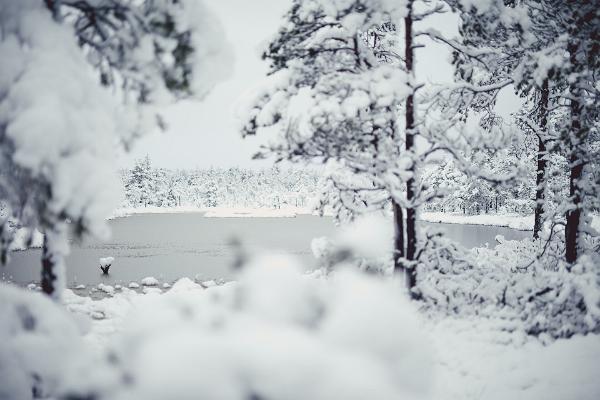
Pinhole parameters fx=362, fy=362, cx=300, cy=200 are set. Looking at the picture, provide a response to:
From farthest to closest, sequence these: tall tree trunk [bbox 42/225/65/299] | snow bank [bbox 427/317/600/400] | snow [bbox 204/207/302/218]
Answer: snow [bbox 204/207/302/218] → tall tree trunk [bbox 42/225/65/299] → snow bank [bbox 427/317/600/400]

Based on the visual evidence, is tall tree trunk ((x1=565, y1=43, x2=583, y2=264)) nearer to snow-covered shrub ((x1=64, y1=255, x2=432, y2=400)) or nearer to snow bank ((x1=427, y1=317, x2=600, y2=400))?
snow bank ((x1=427, y1=317, x2=600, y2=400))

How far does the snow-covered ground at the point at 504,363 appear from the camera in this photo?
4420 millimetres

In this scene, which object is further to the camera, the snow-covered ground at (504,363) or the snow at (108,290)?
the snow at (108,290)

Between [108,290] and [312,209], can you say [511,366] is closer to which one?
[312,209]

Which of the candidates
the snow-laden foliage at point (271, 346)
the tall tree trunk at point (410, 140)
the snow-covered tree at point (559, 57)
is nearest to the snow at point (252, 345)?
the snow-laden foliage at point (271, 346)

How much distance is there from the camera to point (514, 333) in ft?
18.5

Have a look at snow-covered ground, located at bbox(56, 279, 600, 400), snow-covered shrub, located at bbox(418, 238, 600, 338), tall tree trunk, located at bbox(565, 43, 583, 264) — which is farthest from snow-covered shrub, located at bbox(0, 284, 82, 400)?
tall tree trunk, located at bbox(565, 43, 583, 264)

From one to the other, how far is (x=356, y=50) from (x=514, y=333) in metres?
5.50

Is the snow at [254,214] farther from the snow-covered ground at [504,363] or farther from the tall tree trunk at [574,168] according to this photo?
the snow-covered ground at [504,363]

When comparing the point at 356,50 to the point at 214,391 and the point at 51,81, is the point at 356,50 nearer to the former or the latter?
the point at 51,81

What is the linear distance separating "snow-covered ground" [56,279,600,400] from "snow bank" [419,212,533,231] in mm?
46591

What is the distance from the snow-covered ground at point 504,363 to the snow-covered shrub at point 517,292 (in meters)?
0.30

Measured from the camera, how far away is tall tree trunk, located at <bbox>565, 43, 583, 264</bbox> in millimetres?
7230

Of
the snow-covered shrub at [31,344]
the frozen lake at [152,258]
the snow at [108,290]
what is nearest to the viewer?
the snow-covered shrub at [31,344]
